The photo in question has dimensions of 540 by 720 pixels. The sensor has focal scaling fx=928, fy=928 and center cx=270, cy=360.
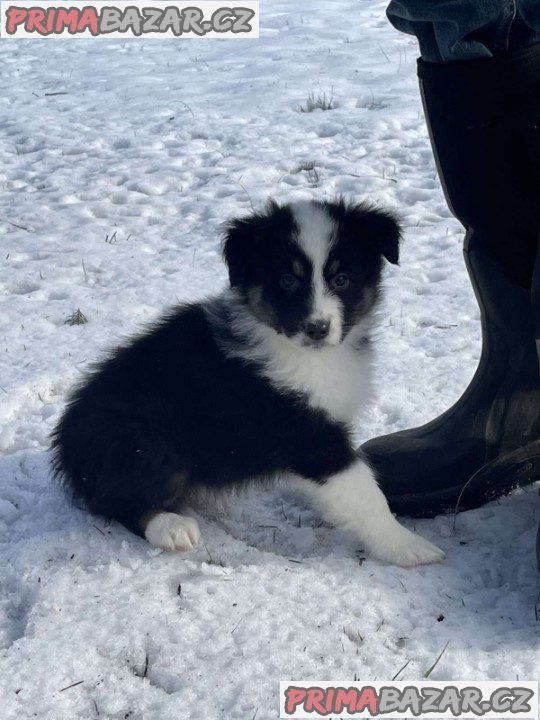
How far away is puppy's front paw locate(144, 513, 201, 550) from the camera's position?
115 inches

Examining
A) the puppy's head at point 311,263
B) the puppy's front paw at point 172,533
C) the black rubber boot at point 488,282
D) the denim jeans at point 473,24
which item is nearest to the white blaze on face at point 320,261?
the puppy's head at point 311,263

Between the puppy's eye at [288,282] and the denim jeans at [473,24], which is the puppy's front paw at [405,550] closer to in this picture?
the puppy's eye at [288,282]

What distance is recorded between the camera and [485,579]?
9.09 feet

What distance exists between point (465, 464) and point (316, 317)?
764 millimetres

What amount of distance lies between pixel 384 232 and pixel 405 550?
3.48 feet

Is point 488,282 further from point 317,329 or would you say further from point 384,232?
point 317,329

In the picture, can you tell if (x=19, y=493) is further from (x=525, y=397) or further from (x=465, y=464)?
(x=525, y=397)

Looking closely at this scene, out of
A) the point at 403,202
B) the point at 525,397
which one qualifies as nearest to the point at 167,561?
the point at 525,397

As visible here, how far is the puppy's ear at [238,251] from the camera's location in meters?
3.11

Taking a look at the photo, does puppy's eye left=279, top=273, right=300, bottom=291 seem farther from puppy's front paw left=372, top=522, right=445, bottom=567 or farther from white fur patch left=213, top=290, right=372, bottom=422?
puppy's front paw left=372, top=522, right=445, bottom=567

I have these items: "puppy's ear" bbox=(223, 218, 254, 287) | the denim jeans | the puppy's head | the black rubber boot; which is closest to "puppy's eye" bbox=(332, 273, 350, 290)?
the puppy's head

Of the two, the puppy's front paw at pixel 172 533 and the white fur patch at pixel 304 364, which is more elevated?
the white fur patch at pixel 304 364

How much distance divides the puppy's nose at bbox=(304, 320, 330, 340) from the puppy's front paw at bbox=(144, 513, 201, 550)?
2.36 ft

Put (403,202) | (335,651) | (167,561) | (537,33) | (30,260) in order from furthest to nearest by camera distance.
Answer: (403,202), (30,260), (167,561), (537,33), (335,651)
